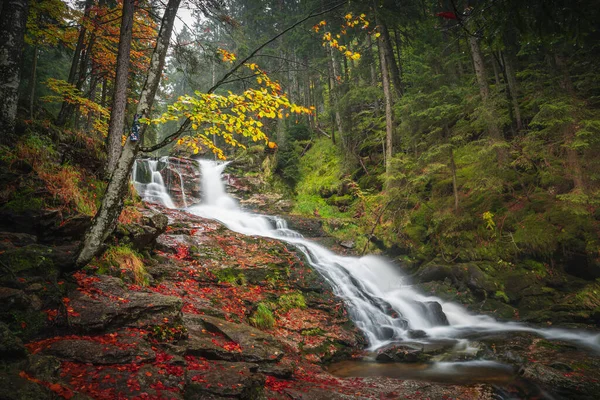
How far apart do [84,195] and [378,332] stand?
826 centimetres

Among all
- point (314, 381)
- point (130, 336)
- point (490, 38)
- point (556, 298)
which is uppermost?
point (490, 38)

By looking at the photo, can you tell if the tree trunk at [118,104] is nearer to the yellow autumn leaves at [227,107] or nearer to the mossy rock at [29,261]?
the mossy rock at [29,261]

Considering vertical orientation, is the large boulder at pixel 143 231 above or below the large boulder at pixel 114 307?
above

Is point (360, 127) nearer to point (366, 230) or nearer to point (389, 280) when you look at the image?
point (366, 230)

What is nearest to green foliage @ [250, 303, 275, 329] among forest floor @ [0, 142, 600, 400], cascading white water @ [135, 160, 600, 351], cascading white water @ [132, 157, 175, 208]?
forest floor @ [0, 142, 600, 400]

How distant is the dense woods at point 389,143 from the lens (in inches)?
185

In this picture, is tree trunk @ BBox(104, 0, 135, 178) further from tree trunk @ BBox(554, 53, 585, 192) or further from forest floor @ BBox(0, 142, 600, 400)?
tree trunk @ BBox(554, 53, 585, 192)

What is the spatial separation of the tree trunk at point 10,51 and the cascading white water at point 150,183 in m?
13.0

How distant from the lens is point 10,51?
5.14 m

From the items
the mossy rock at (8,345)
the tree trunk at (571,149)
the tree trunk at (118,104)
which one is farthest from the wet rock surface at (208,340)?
the tree trunk at (571,149)

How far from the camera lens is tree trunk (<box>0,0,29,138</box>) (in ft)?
16.7

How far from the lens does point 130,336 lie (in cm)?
408

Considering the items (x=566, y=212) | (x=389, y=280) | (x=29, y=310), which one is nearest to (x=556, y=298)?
(x=566, y=212)

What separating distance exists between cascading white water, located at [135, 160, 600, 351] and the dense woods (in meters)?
0.69
